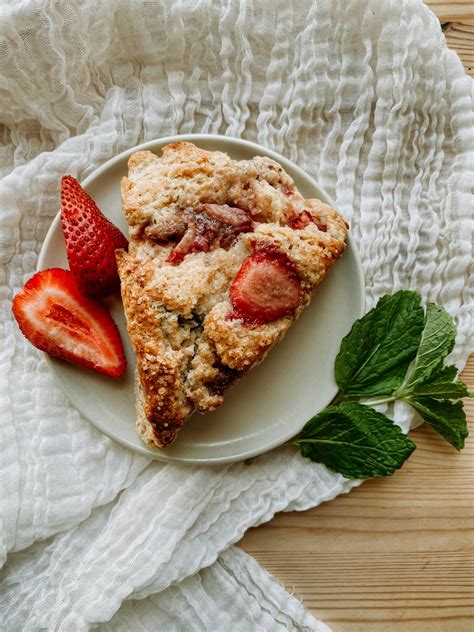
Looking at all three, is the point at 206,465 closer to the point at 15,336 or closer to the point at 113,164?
the point at 15,336

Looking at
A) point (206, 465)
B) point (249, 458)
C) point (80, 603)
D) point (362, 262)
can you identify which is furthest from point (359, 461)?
point (80, 603)

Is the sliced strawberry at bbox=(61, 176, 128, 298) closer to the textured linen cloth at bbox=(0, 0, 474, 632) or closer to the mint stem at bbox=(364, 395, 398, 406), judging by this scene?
the textured linen cloth at bbox=(0, 0, 474, 632)

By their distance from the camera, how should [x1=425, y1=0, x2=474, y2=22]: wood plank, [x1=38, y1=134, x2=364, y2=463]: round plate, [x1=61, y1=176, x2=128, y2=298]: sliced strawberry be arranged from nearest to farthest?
[x1=61, y1=176, x2=128, y2=298]: sliced strawberry → [x1=38, y1=134, x2=364, y2=463]: round plate → [x1=425, y1=0, x2=474, y2=22]: wood plank

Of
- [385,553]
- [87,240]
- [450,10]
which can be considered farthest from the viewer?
[450,10]

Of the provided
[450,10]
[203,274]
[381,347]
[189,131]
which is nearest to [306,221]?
[203,274]

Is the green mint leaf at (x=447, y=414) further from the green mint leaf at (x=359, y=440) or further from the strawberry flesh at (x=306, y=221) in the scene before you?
the strawberry flesh at (x=306, y=221)

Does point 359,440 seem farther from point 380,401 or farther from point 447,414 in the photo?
point 447,414

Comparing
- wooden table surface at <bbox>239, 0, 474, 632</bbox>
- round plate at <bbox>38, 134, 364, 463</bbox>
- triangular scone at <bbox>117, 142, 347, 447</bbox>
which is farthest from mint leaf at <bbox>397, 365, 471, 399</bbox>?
triangular scone at <bbox>117, 142, 347, 447</bbox>
